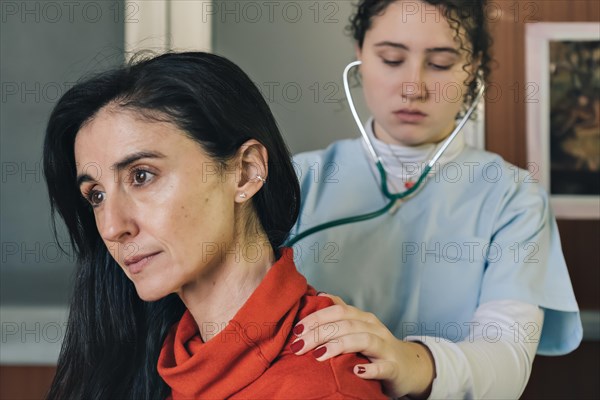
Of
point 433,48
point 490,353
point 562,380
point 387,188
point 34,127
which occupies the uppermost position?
point 433,48

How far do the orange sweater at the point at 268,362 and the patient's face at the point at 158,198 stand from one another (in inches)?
3.5

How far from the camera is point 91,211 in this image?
1.10 meters

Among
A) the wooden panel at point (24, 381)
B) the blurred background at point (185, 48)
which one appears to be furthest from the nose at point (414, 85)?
the wooden panel at point (24, 381)

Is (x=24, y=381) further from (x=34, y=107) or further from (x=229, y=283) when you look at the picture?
(x=229, y=283)

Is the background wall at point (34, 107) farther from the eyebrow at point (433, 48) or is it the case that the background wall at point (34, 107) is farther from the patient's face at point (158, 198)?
the patient's face at point (158, 198)

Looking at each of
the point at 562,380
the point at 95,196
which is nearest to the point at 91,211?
the point at 95,196

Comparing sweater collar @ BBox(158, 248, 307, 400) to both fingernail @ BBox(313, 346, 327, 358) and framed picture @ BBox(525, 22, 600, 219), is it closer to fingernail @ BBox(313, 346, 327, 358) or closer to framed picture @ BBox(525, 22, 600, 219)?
fingernail @ BBox(313, 346, 327, 358)

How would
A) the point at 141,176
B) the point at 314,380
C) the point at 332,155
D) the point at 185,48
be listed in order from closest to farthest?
the point at 314,380, the point at 141,176, the point at 332,155, the point at 185,48

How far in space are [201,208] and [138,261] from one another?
0.33 ft

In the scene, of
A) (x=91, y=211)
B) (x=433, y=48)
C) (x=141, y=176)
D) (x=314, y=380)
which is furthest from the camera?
(x=433, y=48)

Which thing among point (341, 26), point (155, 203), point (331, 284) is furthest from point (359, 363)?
point (341, 26)

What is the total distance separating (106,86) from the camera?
38.0 inches

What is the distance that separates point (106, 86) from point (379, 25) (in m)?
0.55

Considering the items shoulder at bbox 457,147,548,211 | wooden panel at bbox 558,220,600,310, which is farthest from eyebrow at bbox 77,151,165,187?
wooden panel at bbox 558,220,600,310
